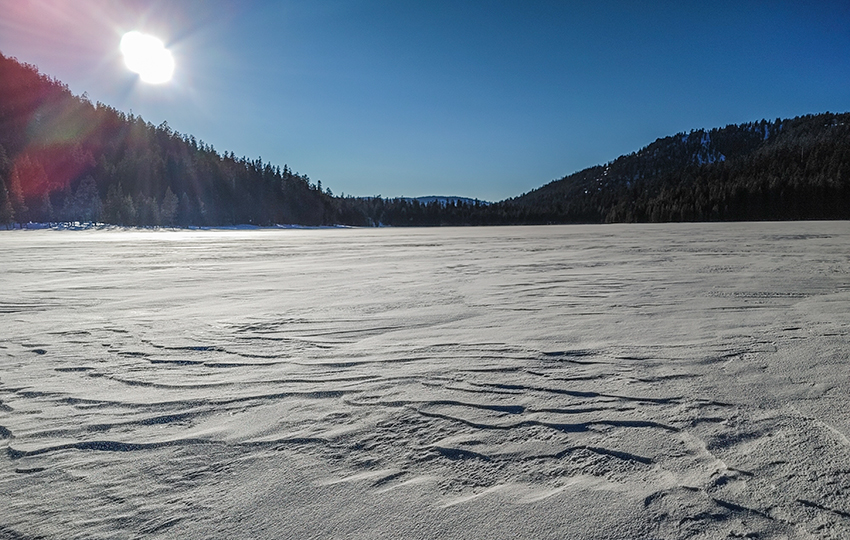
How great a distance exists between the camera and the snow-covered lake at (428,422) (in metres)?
1.59

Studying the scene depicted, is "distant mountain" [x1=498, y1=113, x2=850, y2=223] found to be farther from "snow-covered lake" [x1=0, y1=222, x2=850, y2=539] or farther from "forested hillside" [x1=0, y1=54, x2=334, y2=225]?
"snow-covered lake" [x1=0, y1=222, x2=850, y2=539]

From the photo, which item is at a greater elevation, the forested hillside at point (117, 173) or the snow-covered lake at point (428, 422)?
the forested hillside at point (117, 173)

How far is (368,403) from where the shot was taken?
257 cm

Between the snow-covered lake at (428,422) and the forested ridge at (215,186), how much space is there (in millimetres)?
76498

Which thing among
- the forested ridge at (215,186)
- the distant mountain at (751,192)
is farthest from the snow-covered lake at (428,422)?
the distant mountain at (751,192)

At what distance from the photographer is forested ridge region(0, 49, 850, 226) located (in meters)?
73.7

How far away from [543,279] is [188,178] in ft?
322

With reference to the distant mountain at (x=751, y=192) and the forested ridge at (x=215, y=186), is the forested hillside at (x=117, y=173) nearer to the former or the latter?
the forested ridge at (x=215, y=186)

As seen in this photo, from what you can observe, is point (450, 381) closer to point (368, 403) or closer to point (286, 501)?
point (368, 403)

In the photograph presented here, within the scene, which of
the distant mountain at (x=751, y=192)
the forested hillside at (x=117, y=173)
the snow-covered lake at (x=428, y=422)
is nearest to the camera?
the snow-covered lake at (x=428, y=422)

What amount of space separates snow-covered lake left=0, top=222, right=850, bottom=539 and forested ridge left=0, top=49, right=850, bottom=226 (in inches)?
3012

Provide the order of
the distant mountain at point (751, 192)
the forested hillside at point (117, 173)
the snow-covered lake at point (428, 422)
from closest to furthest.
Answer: the snow-covered lake at point (428, 422)
the forested hillside at point (117, 173)
the distant mountain at point (751, 192)

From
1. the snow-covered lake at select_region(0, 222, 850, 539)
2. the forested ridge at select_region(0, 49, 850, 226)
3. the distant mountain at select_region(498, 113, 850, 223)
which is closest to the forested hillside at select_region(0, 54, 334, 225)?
the forested ridge at select_region(0, 49, 850, 226)

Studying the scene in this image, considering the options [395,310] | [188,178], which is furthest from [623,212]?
[395,310]
